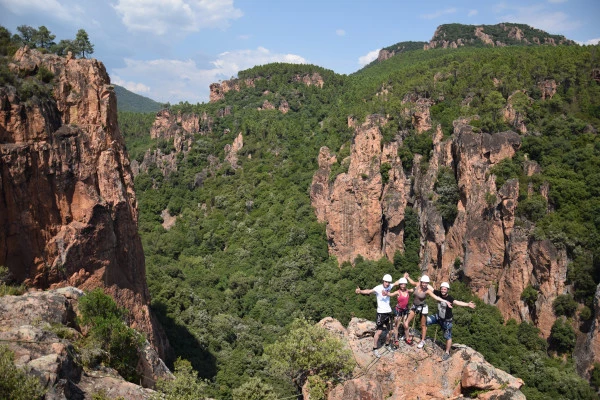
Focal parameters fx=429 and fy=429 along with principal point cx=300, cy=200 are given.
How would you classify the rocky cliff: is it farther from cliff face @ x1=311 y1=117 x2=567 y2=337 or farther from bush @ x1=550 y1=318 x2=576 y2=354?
bush @ x1=550 y1=318 x2=576 y2=354

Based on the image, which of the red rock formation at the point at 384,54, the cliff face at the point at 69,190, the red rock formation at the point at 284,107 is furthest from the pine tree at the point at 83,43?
the red rock formation at the point at 384,54

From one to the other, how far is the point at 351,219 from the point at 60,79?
37391mm

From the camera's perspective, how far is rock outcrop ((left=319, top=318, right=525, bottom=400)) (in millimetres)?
12047

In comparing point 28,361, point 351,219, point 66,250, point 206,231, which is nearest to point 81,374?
point 28,361

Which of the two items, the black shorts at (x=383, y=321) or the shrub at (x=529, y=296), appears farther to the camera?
the shrub at (x=529, y=296)

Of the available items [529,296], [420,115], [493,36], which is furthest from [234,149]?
[493,36]

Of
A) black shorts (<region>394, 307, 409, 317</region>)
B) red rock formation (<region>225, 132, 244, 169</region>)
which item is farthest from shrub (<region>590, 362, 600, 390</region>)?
red rock formation (<region>225, 132, 244, 169</region>)

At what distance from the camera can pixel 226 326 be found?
1665 inches

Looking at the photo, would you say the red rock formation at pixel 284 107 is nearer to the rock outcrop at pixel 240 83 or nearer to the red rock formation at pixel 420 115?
the rock outcrop at pixel 240 83

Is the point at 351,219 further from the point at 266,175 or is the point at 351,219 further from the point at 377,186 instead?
the point at 266,175

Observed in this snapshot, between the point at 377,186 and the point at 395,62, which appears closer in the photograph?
the point at 377,186

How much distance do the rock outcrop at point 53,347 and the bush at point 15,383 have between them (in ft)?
2.34

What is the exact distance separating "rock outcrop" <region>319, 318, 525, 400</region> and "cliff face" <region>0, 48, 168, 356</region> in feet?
52.2

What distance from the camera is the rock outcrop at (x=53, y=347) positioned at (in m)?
10.7
